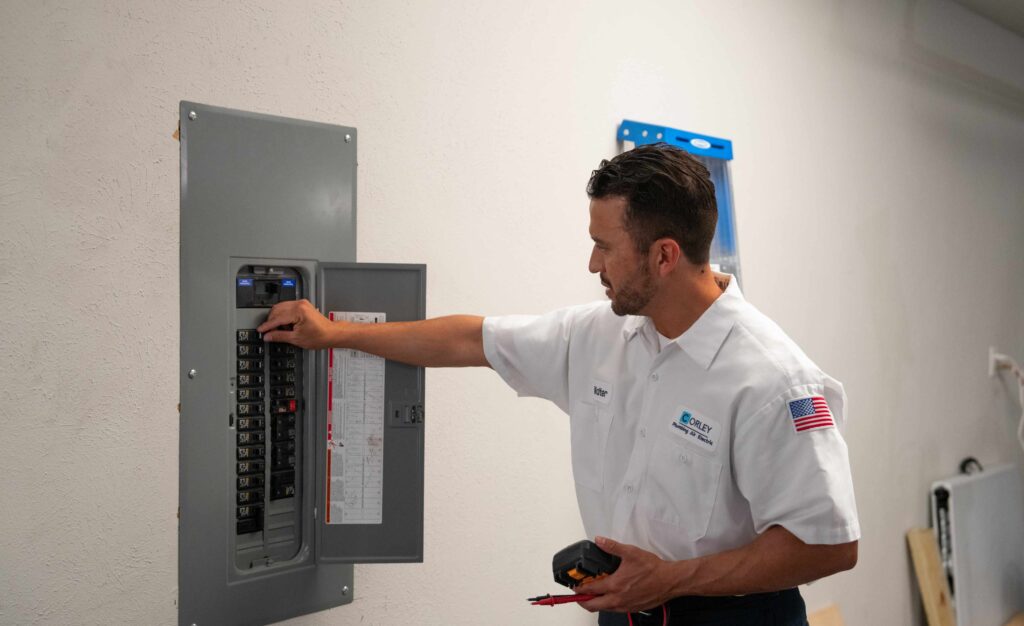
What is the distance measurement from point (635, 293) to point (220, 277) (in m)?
0.76

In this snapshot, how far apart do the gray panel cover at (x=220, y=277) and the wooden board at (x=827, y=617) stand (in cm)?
220

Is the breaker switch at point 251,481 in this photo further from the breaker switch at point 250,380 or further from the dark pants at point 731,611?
the dark pants at point 731,611

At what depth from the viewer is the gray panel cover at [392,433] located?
156 centimetres

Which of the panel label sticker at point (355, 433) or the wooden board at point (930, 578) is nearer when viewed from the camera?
the panel label sticker at point (355, 433)

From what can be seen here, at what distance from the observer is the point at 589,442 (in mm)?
1659

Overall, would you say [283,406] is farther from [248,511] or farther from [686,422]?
[686,422]

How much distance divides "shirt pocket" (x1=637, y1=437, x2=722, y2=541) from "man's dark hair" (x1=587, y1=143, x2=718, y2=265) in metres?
0.37

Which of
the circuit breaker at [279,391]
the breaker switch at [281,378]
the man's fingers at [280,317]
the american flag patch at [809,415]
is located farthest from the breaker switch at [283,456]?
the american flag patch at [809,415]

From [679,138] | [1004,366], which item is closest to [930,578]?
[1004,366]

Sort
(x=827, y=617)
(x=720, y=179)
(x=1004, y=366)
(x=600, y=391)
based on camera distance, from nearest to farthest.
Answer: (x=600, y=391) → (x=720, y=179) → (x=827, y=617) → (x=1004, y=366)

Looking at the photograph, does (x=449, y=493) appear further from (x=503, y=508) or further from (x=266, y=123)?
(x=266, y=123)

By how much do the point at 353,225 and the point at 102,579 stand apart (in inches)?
31.0

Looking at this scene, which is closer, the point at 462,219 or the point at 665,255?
the point at 665,255

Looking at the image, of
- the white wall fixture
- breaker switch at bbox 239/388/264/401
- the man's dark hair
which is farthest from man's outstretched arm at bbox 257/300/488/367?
the white wall fixture
